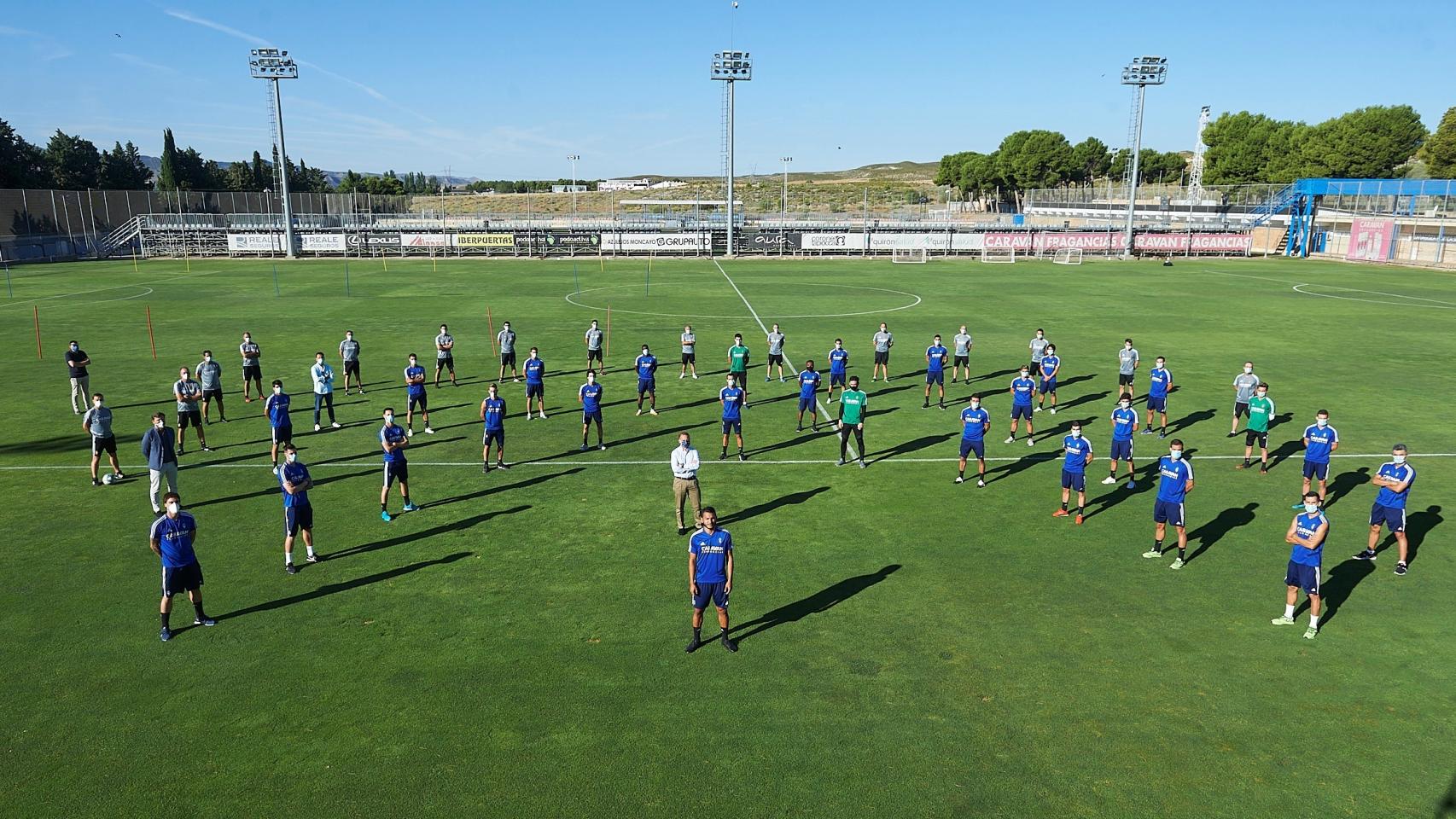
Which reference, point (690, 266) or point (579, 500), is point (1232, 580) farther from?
point (690, 266)

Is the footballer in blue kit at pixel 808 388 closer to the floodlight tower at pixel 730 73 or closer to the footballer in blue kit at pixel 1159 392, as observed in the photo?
the footballer in blue kit at pixel 1159 392

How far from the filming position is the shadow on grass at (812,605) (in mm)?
11164

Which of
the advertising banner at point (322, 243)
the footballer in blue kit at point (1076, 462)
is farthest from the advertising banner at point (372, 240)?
the footballer in blue kit at point (1076, 462)

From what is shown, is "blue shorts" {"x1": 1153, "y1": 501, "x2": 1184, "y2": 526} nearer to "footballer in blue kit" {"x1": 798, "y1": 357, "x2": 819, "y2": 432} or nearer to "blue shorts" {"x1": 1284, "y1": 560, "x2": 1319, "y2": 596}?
"blue shorts" {"x1": 1284, "y1": 560, "x2": 1319, "y2": 596}

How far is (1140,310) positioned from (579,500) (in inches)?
1401

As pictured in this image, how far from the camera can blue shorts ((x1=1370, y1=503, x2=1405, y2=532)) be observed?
1293 cm

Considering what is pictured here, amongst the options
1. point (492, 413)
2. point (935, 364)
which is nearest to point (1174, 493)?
point (935, 364)

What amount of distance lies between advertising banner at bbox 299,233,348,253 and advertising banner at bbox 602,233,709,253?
24.0 m

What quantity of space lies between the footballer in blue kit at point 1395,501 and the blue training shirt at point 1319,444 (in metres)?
2.17

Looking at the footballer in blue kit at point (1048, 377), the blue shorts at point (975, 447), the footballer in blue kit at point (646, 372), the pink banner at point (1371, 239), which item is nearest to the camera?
the blue shorts at point (975, 447)

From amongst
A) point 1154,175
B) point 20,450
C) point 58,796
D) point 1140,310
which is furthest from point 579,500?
point 1154,175

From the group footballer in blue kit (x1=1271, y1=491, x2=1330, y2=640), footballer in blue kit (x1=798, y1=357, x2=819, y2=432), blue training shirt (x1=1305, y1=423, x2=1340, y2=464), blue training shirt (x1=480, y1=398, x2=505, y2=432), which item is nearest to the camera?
footballer in blue kit (x1=1271, y1=491, x2=1330, y2=640)

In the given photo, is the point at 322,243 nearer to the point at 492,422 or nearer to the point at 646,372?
the point at 646,372

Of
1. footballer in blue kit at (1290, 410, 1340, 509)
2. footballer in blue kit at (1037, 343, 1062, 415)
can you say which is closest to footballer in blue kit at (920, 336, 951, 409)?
footballer in blue kit at (1037, 343, 1062, 415)
